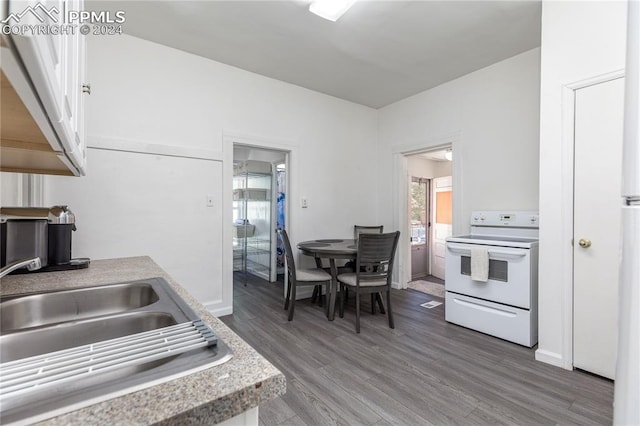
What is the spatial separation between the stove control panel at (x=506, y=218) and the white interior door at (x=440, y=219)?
201cm

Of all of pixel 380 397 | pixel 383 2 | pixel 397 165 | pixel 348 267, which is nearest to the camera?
pixel 380 397

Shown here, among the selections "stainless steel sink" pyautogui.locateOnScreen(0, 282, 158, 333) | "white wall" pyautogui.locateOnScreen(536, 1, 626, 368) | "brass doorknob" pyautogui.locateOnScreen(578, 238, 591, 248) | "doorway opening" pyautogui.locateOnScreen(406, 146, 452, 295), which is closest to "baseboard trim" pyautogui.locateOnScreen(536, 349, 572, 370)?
"white wall" pyautogui.locateOnScreen(536, 1, 626, 368)

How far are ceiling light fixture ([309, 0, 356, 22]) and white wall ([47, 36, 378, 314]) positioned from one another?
1.35 meters

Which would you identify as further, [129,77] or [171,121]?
[171,121]

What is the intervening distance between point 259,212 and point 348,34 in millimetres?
3281

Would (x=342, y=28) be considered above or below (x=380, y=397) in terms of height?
above

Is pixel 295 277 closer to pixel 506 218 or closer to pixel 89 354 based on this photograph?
pixel 506 218

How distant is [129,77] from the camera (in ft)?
8.69

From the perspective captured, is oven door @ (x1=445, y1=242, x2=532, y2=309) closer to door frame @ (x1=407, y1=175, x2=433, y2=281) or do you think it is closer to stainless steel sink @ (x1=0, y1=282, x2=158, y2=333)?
door frame @ (x1=407, y1=175, x2=433, y2=281)

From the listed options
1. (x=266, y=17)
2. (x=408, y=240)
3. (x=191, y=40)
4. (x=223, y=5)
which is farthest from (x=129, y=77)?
(x=408, y=240)

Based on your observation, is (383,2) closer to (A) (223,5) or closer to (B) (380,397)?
(A) (223,5)

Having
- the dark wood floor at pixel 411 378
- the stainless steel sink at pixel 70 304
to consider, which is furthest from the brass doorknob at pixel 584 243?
the stainless steel sink at pixel 70 304

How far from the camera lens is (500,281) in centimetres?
259

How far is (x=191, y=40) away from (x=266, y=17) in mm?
842
